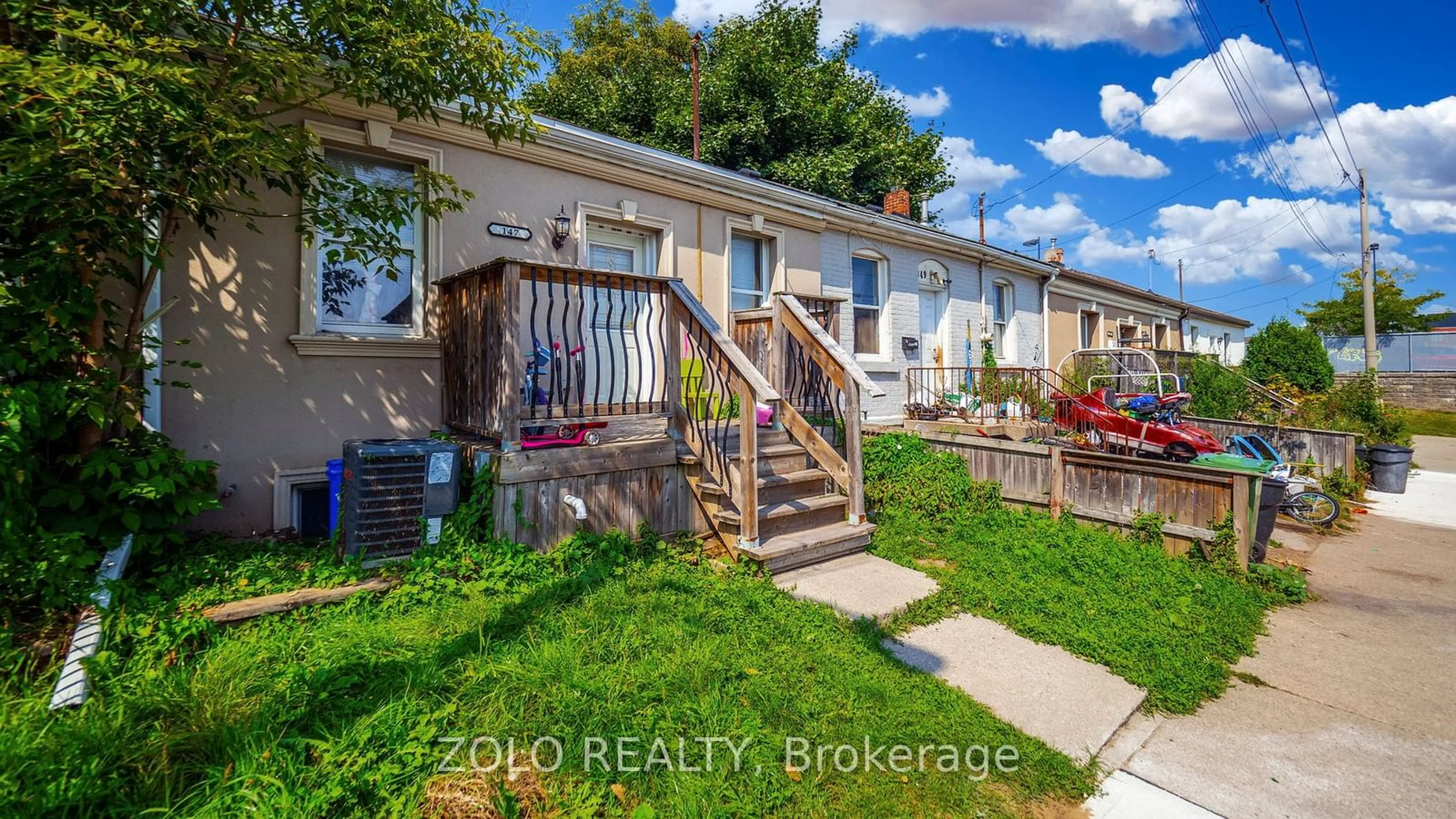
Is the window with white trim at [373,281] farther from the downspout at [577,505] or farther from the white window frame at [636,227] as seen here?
the downspout at [577,505]

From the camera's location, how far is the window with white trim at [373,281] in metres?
4.77

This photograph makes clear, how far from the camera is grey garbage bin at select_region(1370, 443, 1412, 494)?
8797mm

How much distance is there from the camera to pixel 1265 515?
5.33 metres

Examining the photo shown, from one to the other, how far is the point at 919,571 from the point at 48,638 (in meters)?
4.82

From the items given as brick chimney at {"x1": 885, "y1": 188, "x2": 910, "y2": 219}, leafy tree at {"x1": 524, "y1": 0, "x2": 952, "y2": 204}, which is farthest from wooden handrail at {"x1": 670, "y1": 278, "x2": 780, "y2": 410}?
leafy tree at {"x1": 524, "y1": 0, "x2": 952, "y2": 204}

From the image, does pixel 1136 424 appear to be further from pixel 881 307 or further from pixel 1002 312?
pixel 1002 312

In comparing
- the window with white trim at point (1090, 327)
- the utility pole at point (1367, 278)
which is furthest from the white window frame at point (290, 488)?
the utility pole at point (1367, 278)

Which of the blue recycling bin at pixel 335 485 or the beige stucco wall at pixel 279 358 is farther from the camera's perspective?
the beige stucco wall at pixel 279 358

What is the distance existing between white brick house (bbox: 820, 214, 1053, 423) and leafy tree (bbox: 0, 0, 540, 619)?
5565 millimetres

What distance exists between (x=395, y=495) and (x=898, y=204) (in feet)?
32.8

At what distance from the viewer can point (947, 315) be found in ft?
34.6

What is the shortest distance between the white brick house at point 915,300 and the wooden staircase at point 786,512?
339 cm

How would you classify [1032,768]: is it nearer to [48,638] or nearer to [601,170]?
[48,638]

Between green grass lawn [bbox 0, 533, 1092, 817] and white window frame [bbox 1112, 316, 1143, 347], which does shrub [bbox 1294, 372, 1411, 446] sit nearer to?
white window frame [bbox 1112, 316, 1143, 347]
